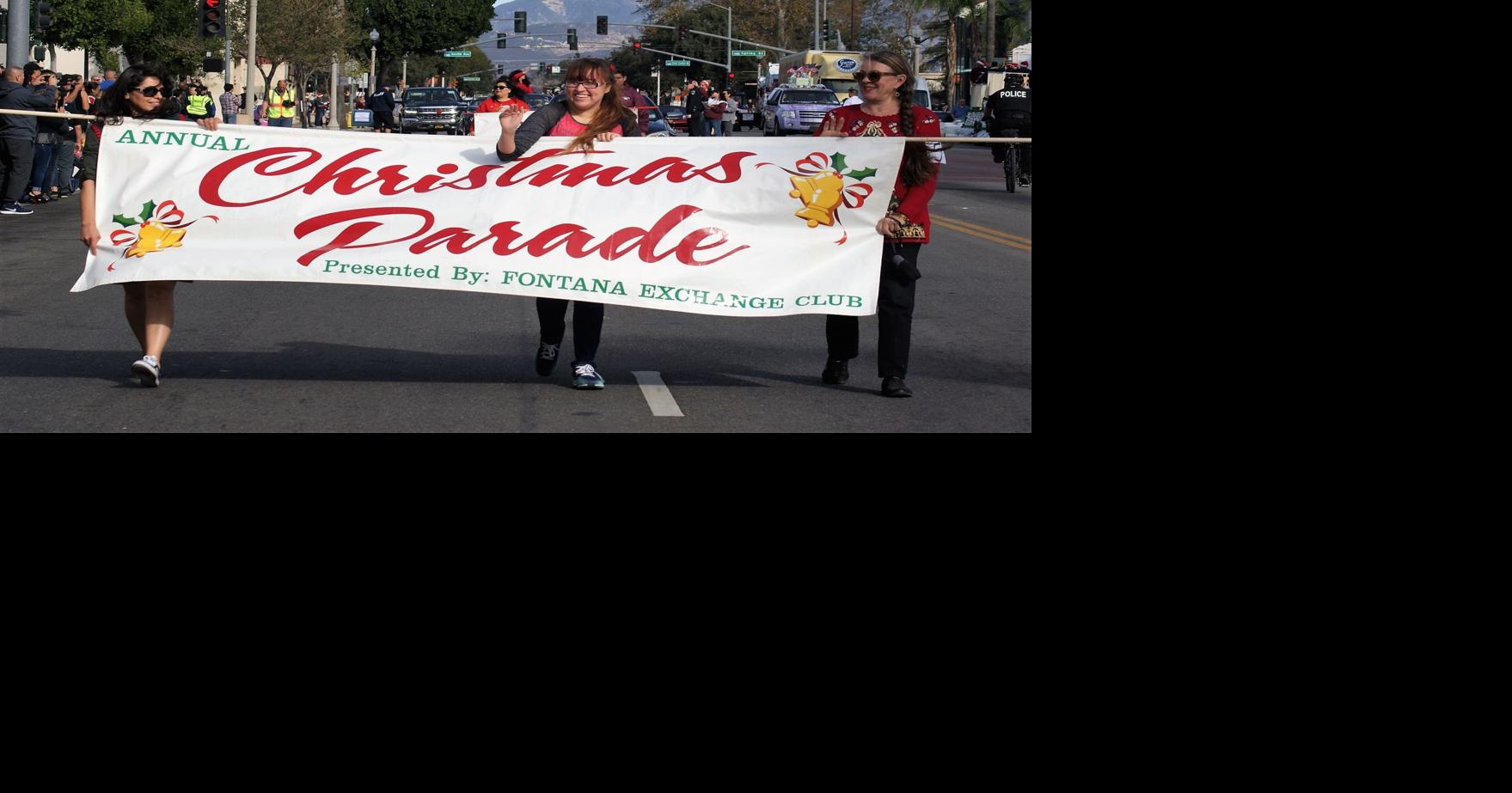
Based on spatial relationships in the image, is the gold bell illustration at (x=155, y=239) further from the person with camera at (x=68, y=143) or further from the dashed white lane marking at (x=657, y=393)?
the person with camera at (x=68, y=143)

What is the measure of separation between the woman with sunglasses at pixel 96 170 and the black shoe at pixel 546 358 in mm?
1736

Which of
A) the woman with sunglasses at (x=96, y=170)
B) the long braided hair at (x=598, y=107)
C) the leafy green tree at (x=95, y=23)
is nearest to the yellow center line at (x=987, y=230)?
the long braided hair at (x=598, y=107)

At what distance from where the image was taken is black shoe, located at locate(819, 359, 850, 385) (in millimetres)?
9297

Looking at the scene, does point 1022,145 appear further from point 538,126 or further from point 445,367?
point 538,126

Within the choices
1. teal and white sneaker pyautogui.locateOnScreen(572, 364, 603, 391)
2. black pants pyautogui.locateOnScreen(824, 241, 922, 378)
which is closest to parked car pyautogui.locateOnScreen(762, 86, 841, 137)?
black pants pyautogui.locateOnScreen(824, 241, 922, 378)

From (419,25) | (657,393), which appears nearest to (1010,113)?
(657,393)

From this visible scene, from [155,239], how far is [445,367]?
1809 millimetres

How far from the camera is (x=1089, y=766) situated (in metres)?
3.52

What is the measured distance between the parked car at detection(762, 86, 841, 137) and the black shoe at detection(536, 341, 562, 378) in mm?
39523

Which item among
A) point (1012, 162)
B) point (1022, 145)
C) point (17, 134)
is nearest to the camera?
point (17, 134)

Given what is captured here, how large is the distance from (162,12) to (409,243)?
5199cm

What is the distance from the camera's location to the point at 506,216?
27.8ft

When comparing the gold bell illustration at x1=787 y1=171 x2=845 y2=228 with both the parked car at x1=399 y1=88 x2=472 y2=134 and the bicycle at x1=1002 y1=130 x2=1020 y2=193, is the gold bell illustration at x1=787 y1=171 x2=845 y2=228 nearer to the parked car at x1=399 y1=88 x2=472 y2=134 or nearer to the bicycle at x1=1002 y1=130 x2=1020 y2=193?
the bicycle at x1=1002 y1=130 x2=1020 y2=193

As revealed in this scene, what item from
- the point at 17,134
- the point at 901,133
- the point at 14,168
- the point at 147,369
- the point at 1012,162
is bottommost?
the point at 147,369
